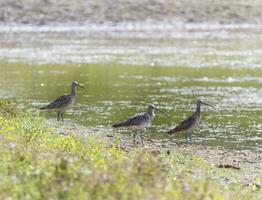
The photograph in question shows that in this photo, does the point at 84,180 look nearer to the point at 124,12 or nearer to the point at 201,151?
the point at 201,151

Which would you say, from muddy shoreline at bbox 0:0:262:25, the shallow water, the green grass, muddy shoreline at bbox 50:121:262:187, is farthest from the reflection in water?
muddy shoreline at bbox 0:0:262:25

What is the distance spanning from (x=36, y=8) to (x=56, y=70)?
70.8ft

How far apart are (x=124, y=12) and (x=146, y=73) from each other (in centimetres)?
2244

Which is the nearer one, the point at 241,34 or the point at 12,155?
the point at 12,155

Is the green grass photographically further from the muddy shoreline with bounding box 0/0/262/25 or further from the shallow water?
the muddy shoreline with bounding box 0/0/262/25

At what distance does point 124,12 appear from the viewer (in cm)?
5866

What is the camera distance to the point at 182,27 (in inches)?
2250

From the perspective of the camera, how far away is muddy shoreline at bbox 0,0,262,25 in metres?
58.2

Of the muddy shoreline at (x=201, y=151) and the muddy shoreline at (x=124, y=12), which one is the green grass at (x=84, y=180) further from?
the muddy shoreline at (x=124, y=12)

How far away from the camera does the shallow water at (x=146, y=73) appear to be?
23.9m

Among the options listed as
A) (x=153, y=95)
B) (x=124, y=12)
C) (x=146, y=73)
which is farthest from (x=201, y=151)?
(x=124, y=12)

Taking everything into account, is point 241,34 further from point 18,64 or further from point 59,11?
point 18,64

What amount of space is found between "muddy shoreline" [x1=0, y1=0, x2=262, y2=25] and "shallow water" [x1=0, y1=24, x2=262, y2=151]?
0.96 meters

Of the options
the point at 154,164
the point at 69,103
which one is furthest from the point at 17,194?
the point at 69,103
